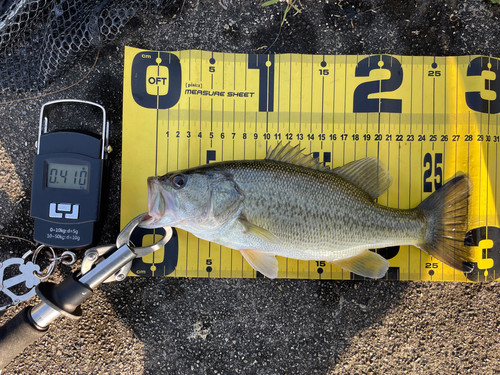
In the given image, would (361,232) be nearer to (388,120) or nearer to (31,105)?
(388,120)

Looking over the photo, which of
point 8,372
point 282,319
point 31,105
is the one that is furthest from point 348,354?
point 31,105

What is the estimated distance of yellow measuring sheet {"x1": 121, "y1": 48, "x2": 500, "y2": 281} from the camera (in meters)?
2.33

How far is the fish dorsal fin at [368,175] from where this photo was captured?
2.14 metres

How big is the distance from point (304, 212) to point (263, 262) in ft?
1.50

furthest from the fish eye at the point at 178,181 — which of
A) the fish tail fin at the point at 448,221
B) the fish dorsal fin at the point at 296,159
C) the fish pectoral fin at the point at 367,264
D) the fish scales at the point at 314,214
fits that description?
the fish tail fin at the point at 448,221

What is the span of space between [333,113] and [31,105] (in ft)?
7.98

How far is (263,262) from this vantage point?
81.6 inches

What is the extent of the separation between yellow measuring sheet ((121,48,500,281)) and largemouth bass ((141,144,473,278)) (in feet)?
0.80

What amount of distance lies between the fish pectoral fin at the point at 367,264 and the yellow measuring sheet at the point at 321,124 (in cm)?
22

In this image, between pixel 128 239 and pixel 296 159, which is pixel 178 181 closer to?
pixel 128 239

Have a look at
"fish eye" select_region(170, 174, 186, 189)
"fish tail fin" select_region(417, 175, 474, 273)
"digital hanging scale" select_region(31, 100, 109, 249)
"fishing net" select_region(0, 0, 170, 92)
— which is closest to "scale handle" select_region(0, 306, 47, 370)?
"digital hanging scale" select_region(31, 100, 109, 249)

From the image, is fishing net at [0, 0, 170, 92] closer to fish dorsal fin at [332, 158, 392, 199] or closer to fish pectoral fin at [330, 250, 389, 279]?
fish dorsal fin at [332, 158, 392, 199]

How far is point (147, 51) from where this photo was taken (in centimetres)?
236


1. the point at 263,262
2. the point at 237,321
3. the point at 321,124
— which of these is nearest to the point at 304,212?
the point at 263,262
